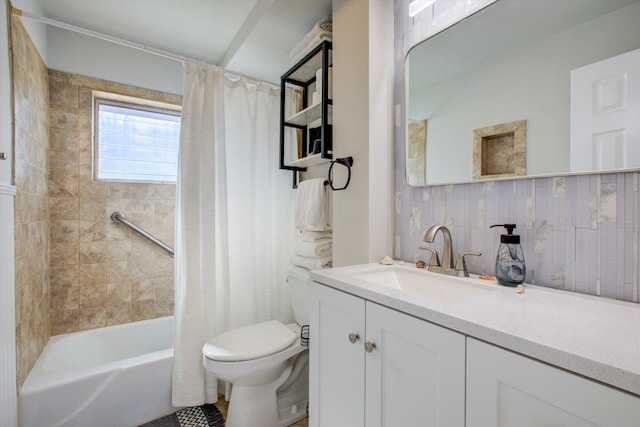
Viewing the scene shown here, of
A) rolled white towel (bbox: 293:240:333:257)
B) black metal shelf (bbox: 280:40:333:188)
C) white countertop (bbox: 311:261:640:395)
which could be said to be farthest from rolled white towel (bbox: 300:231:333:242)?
white countertop (bbox: 311:261:640:395)

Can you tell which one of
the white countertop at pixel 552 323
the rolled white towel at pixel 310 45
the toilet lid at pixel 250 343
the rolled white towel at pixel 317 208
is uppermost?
the rolled white towel at pixel 310 45

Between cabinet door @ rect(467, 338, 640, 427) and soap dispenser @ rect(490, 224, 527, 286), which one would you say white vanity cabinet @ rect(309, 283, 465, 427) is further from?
soap dispenser @ rect(490, 224, 527, 286)

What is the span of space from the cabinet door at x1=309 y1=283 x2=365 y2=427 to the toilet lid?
44cm

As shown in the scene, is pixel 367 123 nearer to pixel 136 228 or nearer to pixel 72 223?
pixel 136 228

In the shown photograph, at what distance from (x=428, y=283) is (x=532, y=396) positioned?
0.56 m

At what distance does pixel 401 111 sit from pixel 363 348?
1008 mm

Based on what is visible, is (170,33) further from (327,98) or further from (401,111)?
(401,111)

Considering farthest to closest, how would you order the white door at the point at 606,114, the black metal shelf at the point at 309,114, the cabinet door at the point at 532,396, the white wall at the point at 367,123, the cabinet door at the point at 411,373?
the black metal shelf at the point at 309,114 < the white wall at the point at 367,123 < the white door at the point at 606,114 < the cabinet door at the point at 411,373 < the cabinet door at the point at 532,396

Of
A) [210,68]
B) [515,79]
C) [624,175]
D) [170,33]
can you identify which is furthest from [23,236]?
[624,175]

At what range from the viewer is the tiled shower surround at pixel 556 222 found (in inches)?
28.8

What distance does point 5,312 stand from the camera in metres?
1.17

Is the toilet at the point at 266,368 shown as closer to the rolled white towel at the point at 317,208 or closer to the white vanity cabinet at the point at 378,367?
the rolled white towel at the point at 317,208

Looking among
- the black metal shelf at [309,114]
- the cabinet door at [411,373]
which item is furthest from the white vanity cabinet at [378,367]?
the black metal shelf at [309,114]

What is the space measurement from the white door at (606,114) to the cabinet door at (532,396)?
60 cm
